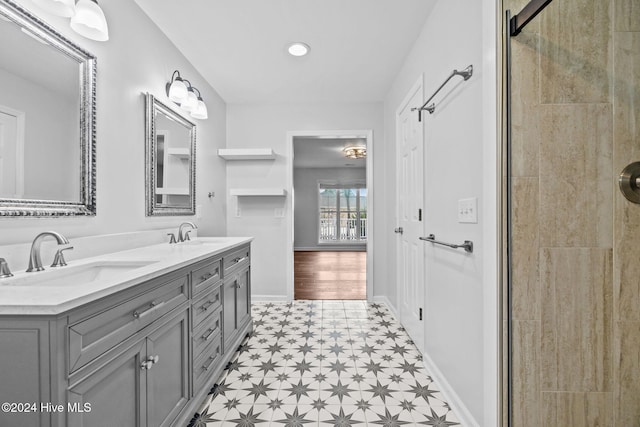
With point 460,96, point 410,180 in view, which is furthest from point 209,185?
point 460,96

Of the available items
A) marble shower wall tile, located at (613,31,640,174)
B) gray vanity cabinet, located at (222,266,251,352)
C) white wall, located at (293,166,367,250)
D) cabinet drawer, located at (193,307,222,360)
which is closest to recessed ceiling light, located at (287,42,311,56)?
gray vanity cabinet, located at (222,266,251,352)

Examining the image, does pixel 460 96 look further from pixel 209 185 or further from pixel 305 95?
pixel 209 185

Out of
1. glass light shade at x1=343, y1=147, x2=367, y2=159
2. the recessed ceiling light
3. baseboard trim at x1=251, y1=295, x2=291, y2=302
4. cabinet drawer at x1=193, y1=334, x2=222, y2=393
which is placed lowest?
baseboard trim at x1=251, y1=295, x2=291, y2=302

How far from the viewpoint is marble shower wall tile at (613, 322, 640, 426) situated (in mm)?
1247

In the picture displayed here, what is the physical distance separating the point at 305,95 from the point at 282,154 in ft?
2.38

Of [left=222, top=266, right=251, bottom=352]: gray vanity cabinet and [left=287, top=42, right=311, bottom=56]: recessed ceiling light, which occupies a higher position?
[left=287, top=42, right=311, bottom=56]: recessed ceiling light

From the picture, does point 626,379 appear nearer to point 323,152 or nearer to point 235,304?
point 235,304

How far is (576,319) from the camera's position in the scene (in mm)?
1241

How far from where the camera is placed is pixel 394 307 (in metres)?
3.29

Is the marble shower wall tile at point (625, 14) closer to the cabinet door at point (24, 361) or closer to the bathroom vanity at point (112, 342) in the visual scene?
the bathroom vanity at point (112, 342)

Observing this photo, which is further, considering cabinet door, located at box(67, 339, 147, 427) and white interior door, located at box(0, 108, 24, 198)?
white interior door, located at box(0, 108, 24, 198)

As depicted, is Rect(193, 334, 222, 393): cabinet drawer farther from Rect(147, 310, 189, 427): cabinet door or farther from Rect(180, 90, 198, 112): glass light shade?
Rect(180, 90, 198, 112): glass light shade

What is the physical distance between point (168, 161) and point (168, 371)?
5.38 ft

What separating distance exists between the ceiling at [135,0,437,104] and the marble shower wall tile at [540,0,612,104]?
41.1 inches
